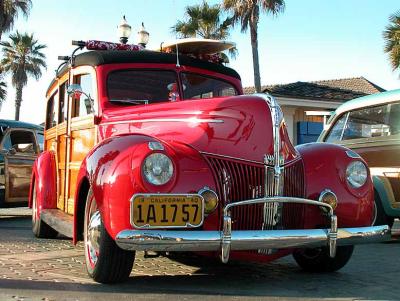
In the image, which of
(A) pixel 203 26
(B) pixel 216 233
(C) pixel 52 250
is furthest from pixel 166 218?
(A) pixel 203 26

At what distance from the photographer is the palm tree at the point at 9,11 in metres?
24.5

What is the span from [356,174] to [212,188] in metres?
1.33

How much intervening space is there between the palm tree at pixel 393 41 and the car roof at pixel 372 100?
38.7 ft

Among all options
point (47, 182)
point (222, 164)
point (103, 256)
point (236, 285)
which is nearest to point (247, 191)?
point (222, 164)

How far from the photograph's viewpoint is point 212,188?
13.1 feet

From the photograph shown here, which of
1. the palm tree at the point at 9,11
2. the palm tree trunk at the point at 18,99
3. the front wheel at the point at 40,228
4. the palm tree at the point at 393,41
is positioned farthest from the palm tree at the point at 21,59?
the front wheel at the point at 40,228

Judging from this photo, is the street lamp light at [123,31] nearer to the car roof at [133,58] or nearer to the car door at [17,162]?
the car roof at [133,58]

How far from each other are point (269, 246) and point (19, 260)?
2880 mm

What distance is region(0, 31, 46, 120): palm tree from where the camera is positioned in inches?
1452

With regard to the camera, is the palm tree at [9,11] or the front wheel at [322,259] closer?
the front wheel at [322,259]

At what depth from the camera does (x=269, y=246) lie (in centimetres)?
388

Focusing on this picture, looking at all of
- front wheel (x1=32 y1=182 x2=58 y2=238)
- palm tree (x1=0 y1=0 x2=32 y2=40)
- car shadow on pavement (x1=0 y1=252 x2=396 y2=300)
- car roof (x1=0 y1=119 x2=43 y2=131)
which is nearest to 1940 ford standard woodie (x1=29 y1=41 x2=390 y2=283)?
car shadow on pavement (x1=0 y1=252 x2=396 y2=300)

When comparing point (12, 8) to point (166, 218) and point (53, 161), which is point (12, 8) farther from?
point (166, 218)

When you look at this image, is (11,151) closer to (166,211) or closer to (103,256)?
(103,256)
